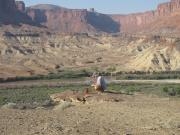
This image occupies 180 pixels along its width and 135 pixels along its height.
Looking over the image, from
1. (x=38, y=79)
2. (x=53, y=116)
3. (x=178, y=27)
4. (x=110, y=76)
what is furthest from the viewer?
(x=178, y=27)

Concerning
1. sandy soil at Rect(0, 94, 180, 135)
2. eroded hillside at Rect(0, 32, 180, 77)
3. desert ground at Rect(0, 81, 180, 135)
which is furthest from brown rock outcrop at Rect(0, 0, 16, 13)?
sandy soil at Rect(0, 94, 180, 135)

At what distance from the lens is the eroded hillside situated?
79.1 meters

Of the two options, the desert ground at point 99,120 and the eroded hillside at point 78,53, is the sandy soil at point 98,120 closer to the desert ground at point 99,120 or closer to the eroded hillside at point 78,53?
the desert ground at point 99,120

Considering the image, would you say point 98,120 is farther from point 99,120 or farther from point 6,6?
point 6,6

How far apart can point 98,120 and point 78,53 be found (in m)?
99.7

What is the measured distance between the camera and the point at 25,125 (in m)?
17.3

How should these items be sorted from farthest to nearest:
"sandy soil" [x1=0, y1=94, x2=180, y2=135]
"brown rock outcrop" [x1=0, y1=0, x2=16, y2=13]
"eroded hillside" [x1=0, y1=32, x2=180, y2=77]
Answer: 1. "brown rock outcrop" [x1=0, y1=0, x2=16, y2=13]
2. "eroded hillside" [x1=0, y1=32, x2=180, y2=77]
3. "sandy soil" [x1=0, y1=94, x2=180, y2=135]

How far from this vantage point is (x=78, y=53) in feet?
389

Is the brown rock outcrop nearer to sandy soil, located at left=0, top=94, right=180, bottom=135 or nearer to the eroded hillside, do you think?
the eroded hillside

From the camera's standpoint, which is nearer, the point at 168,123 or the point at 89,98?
the point at 168,123

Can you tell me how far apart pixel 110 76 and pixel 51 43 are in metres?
65.7

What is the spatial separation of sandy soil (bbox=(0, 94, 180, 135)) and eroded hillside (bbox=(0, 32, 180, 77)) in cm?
4397

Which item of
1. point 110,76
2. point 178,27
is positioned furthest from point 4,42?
point 178,27

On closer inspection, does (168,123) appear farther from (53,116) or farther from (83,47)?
(83,47)
